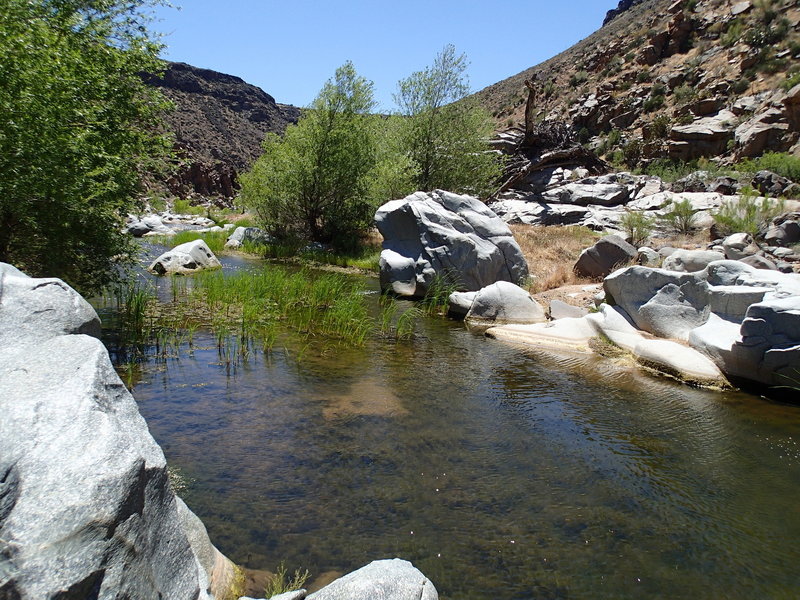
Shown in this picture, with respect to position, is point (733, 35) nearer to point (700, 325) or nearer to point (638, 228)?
point (638, 228)

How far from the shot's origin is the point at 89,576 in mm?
2166

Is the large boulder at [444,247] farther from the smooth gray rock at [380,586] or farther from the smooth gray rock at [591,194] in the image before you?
the smooth gray rock at [380,586]

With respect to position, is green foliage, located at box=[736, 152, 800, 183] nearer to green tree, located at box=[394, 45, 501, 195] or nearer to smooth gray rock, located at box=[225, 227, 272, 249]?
green tree, located at box=[394, 45, 501, 195]

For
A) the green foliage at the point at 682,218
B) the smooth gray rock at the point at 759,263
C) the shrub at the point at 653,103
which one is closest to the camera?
the smooth gray rock at the point at 759,263

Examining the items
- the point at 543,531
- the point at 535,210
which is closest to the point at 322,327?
the point at 543,531

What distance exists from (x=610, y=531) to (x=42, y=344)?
4663mm

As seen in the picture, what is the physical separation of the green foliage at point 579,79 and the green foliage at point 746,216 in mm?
45777

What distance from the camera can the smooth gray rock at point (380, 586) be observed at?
9.74 feet

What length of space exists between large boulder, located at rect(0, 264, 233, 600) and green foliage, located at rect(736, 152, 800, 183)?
88.6 feet

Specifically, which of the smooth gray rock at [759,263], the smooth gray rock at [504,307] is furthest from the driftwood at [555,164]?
the smooth gray rock at [759,263]

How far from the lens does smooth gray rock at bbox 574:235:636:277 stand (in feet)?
49.7

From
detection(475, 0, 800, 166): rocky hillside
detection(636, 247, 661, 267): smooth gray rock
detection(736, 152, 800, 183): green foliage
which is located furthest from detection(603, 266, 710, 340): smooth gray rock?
detection(475, 0, 800, 166): rocky hillside

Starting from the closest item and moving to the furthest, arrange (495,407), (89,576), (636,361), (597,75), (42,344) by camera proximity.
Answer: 1. (89,576)
2. (42,344)
3. (495,407)
4. (636,361)
5. (597,75)

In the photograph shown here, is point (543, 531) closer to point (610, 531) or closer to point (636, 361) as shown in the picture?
point (610, 531)
